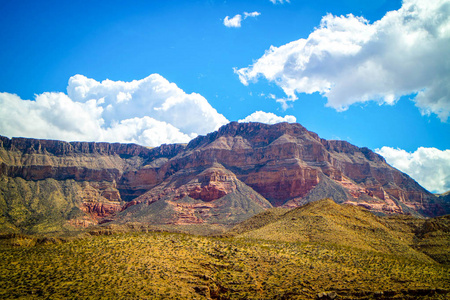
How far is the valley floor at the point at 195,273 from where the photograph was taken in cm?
2923

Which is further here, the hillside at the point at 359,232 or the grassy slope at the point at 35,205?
the grassy slope at the point at 35,205

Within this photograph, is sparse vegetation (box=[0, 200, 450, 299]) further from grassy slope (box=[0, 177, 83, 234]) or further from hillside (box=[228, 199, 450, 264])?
grassy slope (box=[0, 177, 83, 234])

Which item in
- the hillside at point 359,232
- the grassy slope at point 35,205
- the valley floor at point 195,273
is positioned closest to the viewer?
the valley floor at point 195,273

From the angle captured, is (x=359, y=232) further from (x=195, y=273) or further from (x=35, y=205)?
(x=35, y=205)

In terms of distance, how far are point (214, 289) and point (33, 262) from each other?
15866 millimetres

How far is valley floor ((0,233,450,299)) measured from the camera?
2923cm

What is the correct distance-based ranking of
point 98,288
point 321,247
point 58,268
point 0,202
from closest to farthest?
→ point 98,288 → point 58,268 → point 321,247 → point 0,202

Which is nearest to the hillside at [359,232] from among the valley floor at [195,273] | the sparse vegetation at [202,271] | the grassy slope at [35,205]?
the sparse vegetation at [202,271]

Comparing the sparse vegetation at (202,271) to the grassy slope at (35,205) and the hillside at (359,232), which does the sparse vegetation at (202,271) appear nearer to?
the hillside at (359,232)

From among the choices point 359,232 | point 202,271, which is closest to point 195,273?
point 202,271

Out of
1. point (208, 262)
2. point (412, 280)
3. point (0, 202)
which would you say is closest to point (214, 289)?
point (208, 262)

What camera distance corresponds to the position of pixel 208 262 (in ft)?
122

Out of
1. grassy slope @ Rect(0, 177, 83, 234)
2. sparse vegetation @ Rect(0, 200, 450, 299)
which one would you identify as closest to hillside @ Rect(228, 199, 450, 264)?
sparse vegetation @ Rect(0, 200, 450, 299)

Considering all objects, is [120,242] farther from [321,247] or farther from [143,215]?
[143,215]
